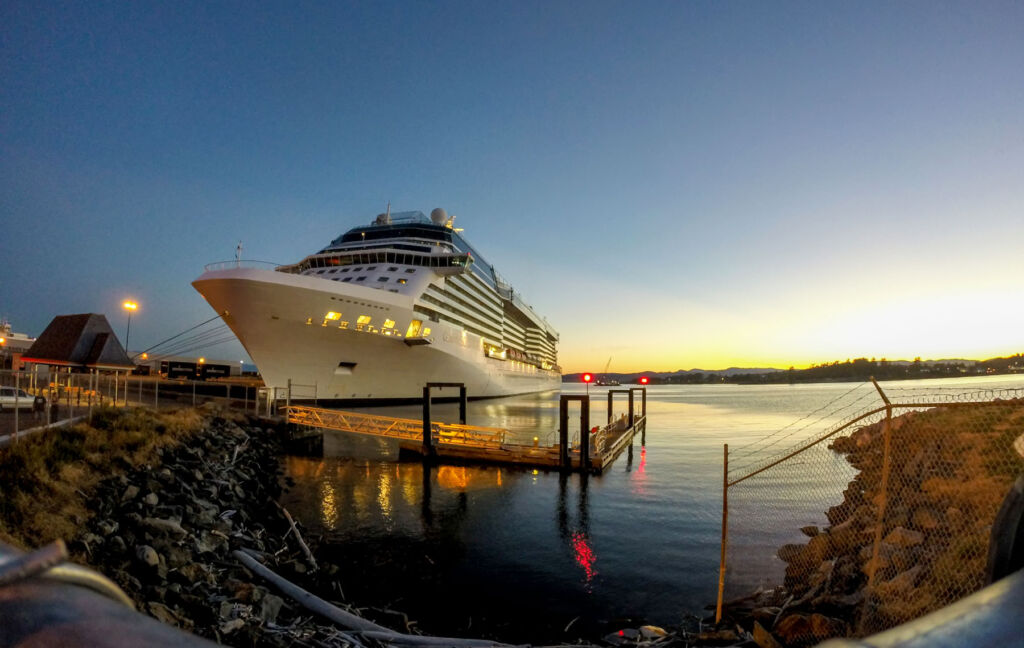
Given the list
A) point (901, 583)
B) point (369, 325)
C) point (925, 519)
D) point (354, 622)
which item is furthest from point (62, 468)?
point (369, 325)

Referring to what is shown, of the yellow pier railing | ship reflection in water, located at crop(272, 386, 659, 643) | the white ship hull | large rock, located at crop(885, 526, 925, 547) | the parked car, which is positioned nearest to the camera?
large rock, located at crop(885, 526, 925, 547)

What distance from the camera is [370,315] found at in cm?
2883

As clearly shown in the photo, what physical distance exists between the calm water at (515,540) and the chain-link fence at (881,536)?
2.32 feet

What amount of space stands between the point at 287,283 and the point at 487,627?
2279 centimetres

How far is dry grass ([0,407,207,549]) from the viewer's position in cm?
576

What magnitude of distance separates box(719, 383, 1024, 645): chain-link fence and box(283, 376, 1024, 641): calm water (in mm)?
707

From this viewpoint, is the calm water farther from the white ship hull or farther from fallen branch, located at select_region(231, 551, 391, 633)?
the white ship hull

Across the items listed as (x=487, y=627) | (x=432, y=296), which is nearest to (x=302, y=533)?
(x=487, y=627)

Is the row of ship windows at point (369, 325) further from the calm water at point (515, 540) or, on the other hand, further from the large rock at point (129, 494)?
the large rock at point (129, 494)

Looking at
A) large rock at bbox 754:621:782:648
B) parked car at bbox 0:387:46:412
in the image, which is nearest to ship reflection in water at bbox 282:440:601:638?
large rock at bbox 754:621:782:648

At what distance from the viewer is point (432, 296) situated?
35.5 meters

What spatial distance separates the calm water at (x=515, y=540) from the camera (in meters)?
7.45

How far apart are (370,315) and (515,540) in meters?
20.6

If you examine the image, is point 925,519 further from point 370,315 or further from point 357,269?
point 357,269
